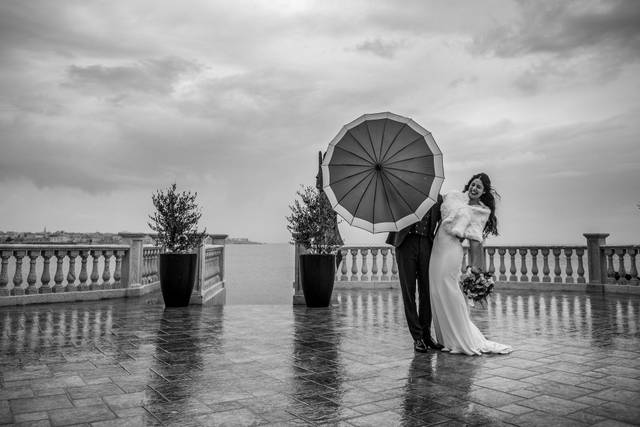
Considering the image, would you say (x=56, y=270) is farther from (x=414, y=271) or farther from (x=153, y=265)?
(x=414, y=271)

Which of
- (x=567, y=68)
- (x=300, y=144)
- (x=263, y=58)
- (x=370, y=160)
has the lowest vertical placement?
(x=370, y=160)

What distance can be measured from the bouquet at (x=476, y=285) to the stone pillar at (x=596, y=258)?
30.8ft

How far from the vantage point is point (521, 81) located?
12852 millimetres

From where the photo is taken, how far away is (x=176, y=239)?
31.5 feet

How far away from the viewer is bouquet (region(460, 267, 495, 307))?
17.3ft

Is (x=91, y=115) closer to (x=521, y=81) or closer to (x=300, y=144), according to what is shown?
(x=300, y=144)

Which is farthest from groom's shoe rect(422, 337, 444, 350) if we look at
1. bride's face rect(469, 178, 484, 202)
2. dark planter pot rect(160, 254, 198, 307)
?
dark planter pot rect(160, 254, 198, 307)

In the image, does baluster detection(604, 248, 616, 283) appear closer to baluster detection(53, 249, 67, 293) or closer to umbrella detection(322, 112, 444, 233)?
umbrella detection(322, 112, 444, 233)

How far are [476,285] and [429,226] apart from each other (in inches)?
35.0

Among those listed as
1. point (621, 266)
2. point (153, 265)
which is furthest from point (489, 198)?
point (153, 265)

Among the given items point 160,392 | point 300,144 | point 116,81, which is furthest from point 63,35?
point 160,392

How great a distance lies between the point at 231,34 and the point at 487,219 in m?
10.6

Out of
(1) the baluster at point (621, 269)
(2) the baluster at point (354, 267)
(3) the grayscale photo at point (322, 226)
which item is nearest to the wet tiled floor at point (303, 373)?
(3) the grayscale photo at point (322, 226)

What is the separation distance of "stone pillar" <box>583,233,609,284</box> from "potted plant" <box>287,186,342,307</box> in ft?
26.3
